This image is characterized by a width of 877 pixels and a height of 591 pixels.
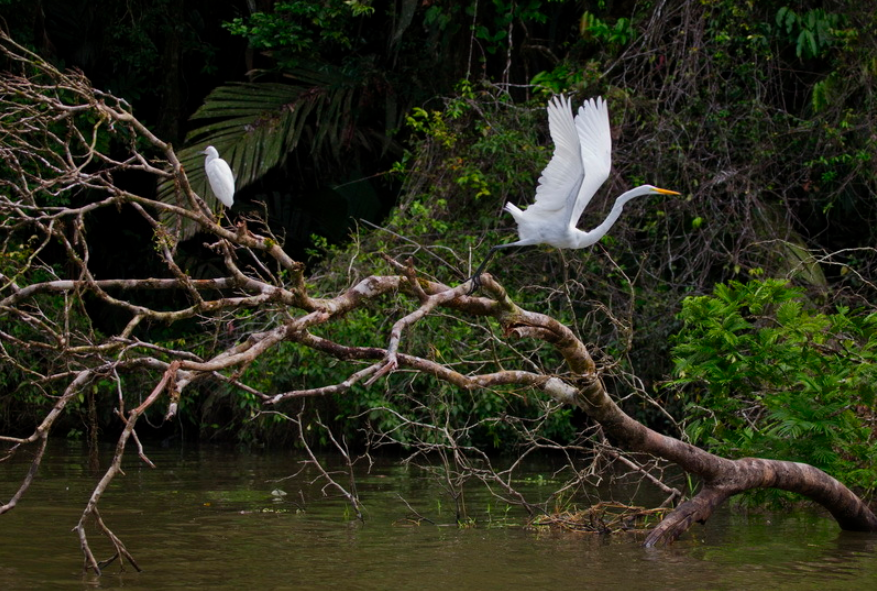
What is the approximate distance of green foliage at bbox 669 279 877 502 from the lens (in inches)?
238

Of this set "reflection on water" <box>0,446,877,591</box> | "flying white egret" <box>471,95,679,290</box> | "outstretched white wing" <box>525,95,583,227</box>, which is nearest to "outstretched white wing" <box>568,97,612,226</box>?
"flying white egret" <box>471,95,679,290</box>

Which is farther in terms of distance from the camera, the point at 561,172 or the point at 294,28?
the point at 294,28

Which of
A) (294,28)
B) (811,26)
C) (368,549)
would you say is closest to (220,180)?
(368,549)

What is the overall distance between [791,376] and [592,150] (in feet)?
6.04

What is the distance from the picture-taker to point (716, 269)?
10211mm

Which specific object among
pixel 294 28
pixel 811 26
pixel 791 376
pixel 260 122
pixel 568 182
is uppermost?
pixel 294 28

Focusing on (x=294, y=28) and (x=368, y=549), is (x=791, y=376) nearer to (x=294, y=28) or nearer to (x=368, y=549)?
(x=368, y=549)

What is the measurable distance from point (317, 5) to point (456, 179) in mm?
2922

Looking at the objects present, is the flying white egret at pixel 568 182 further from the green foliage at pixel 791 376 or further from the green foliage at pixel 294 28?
the green foliage at pixel 294 28

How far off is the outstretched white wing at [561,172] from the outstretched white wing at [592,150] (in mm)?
100

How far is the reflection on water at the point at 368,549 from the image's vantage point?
4.64 meters

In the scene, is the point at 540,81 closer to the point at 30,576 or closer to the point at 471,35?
the point at 471,35

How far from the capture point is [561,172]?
19.4 feet

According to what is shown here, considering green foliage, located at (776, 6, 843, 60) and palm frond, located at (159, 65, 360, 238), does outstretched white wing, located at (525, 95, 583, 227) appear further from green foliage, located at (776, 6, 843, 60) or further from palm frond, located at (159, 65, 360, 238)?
palm frond, located at (159, 65, 360, 238)
